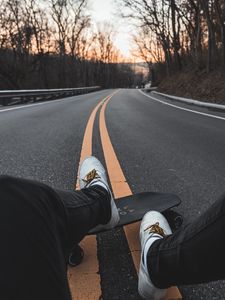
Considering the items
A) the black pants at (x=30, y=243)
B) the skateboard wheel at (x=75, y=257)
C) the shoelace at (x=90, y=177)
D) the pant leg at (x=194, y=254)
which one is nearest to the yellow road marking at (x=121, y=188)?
the pant leg at (x=194, y=254)

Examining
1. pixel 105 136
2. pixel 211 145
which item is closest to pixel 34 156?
pixel 105 136

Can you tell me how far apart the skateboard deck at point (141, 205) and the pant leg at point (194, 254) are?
648 millimetres

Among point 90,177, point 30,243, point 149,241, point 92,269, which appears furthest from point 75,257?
point 30,243

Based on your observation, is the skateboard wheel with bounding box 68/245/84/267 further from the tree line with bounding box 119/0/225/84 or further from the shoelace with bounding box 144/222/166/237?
the tree line with bounding box 119/0/225/84

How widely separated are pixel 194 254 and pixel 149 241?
1.30ft

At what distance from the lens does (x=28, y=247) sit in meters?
1.18

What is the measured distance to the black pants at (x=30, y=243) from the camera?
1.12 m

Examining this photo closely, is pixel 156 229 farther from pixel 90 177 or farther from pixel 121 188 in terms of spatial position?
pixel 121 188

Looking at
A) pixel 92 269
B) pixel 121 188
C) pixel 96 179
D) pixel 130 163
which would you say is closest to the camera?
pixel 92 269

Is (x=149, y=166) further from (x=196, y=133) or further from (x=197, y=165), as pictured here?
(x=196, y=133)

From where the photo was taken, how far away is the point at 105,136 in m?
6.52

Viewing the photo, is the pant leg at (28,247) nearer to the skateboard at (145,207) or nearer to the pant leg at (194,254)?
the pant leg at (194,254)

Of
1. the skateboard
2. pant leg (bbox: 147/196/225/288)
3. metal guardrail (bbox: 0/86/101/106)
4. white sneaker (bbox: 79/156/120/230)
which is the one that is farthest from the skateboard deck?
metal guardrail (bbox: 0/86/101/106)

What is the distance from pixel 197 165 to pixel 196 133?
2.67 m
